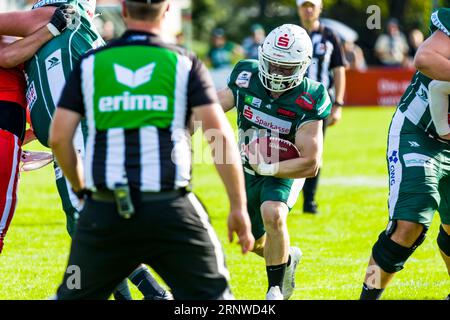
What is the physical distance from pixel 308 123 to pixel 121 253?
88.0 inches

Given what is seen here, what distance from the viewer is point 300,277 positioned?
23.0ft

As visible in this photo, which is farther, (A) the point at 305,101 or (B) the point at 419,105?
(A) the point at 305,101

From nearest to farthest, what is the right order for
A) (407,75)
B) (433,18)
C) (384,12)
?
(433,18), (407,75), (384,12)

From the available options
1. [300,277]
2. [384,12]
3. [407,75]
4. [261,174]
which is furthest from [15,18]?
[384,12]

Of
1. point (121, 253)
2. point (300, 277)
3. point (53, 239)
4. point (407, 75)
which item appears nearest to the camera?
point (121, 253)

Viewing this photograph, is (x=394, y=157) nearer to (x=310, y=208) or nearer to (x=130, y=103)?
(x=130, y=103)

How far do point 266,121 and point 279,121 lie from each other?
0.31 feet

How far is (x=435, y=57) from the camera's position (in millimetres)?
5199

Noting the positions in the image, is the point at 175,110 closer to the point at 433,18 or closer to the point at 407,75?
the point at 433,18

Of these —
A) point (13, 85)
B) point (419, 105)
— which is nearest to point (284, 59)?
point (419, 105)

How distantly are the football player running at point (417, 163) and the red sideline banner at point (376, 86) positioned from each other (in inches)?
798

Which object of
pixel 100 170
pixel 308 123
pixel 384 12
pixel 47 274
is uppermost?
pixel 100 170

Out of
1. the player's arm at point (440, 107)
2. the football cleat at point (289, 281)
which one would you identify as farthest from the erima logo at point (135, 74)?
the football cleat at point (289, 281)

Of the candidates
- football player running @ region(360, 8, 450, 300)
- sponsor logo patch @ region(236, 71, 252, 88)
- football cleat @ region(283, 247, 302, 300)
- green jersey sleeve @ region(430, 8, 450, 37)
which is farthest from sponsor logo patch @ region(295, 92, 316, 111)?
football cleat @ region(283, 247, 302, 300)
